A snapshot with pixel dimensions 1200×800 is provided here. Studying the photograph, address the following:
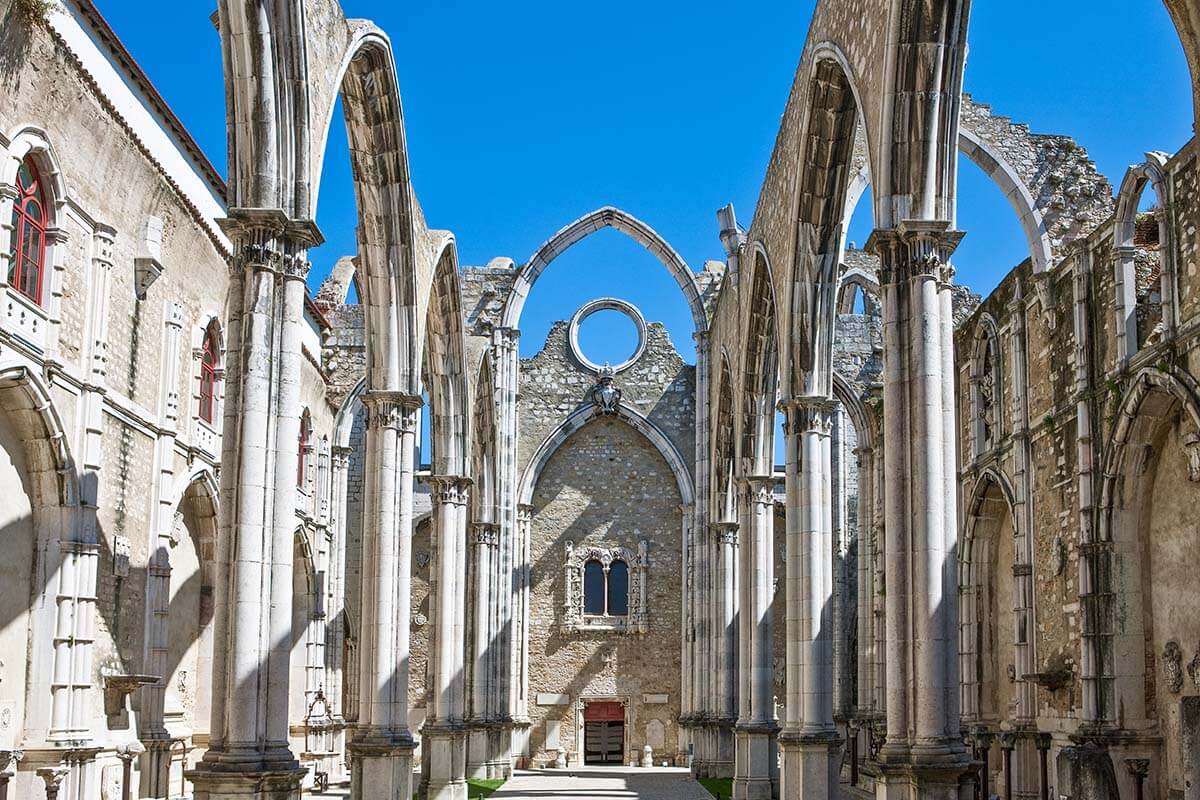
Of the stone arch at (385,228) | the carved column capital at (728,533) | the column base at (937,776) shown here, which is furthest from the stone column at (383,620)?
the carved column capital at (728,533)

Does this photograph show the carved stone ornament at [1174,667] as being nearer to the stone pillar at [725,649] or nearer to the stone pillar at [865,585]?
the stone pillar at [725,649]

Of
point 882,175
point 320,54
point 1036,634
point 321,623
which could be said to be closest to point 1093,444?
point 1036,634

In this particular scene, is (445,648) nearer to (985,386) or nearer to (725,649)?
(725,649)

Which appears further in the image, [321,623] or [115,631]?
[321,623]

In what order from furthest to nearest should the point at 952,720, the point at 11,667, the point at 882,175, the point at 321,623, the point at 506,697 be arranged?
the point at 506,697, the point at 321,623, the point at 11,667, the point at 882,175, the point at 952,720

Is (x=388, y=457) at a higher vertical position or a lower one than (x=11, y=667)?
higher

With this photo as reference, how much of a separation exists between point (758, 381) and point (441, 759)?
7.40 m

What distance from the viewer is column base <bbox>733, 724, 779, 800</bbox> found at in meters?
20.1

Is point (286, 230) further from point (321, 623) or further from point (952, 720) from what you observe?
point (321, 623)

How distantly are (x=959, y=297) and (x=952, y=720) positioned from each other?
1794cm

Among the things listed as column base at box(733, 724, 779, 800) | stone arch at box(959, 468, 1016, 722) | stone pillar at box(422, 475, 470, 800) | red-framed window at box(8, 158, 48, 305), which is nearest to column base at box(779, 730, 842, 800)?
column base at box(733, 724, 779, 800)

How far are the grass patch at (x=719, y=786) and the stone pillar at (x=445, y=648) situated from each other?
3.96m

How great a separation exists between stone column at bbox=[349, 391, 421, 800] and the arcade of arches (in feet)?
0.16

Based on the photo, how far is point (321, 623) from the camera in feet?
85.6
